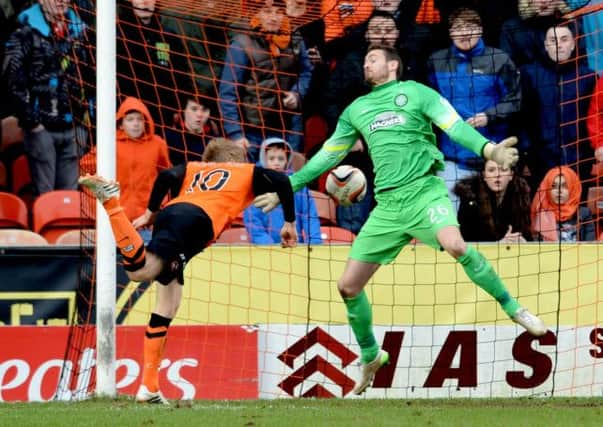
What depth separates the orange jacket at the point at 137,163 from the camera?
12.4m

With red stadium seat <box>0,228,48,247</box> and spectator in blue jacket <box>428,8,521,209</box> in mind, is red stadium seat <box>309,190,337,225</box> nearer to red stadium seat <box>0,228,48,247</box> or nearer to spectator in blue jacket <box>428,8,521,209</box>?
spectator in blue jacket <box>428,8,521,209</box>

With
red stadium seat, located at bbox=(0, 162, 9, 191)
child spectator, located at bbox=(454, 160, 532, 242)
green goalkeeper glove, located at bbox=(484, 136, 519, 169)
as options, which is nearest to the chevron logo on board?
child spectator, located at bbox=(454, 160, 532, 242)

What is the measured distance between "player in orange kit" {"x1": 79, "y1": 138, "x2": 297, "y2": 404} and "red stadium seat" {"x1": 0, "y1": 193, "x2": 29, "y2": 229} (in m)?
3.19

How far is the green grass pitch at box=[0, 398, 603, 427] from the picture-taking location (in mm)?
7926

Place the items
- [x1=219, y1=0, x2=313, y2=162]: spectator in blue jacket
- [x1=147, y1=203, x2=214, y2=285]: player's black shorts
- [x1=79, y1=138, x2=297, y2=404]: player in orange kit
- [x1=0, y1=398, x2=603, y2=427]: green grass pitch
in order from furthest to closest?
1. [x1=219, y1=0, x2=313, y2=162]: spectator in blue jacket
2. [x1=147, y1=203, x2=214, y2=285]: player's black shorts
3. [x1=79, y1=138, x2=297, y2=404]: player in orange kit
4. [x1=0, y1=398, x2=603, y2=427]: green grass pitch

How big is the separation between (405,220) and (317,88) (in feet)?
12.5

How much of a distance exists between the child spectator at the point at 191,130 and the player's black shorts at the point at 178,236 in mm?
3279

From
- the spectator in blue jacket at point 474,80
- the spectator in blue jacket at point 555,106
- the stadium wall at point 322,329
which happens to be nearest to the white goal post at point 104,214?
the stadium wall at point 322,329

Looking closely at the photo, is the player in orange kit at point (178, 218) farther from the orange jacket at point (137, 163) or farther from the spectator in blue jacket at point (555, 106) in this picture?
the spectator in blue jacket at point (555, 106)

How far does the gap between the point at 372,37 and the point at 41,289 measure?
398 centimetres

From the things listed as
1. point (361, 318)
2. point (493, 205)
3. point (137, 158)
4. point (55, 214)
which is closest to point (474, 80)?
point (493, 205)

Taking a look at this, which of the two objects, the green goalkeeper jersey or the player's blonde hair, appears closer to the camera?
the green goalkeeper jersey

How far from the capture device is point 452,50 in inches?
495

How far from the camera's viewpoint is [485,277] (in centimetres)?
940
